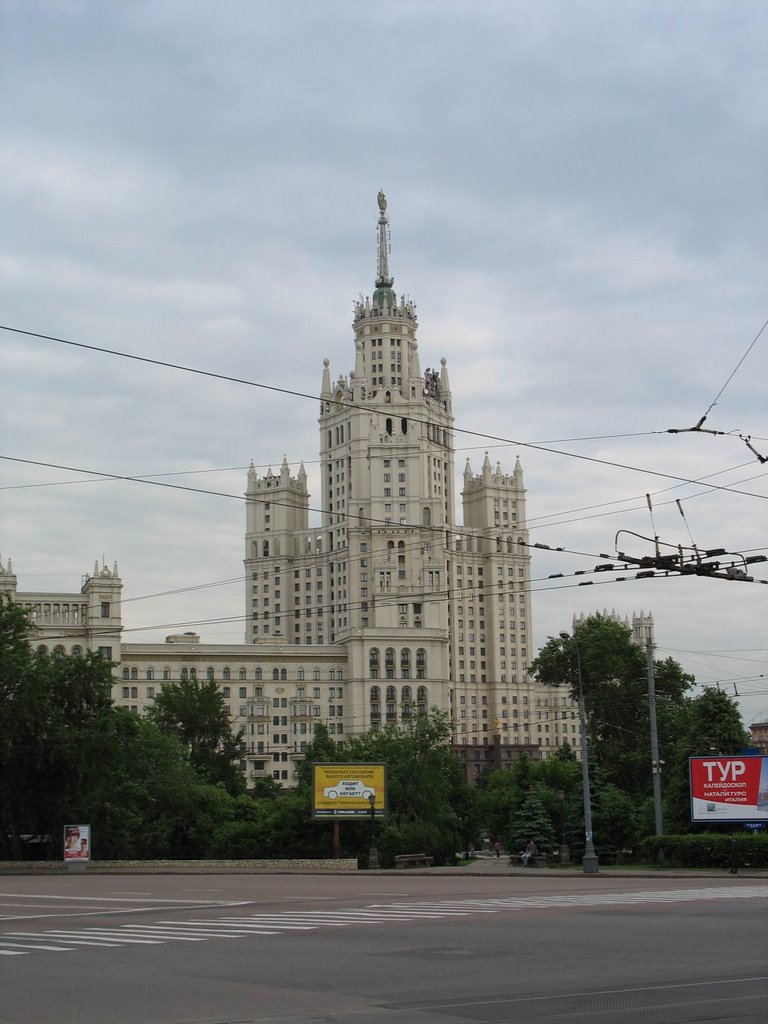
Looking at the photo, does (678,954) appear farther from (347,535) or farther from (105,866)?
(347,535)

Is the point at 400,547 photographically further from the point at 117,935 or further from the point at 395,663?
the point at 117,935

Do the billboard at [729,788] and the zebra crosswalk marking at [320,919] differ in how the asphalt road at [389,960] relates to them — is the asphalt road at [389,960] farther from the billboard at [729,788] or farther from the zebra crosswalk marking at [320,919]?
the billboard at [729,788]

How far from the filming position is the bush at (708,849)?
143 ft

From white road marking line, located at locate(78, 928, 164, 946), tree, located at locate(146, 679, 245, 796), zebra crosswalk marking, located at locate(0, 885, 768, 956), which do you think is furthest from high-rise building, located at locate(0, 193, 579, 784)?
white road marking line, located at locate(78, 928, 164, 946)

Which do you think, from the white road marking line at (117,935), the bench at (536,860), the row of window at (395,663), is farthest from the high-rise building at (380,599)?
the white road marking line at (117,935)

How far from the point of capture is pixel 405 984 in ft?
Result: 47.9

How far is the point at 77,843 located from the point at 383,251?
15178 cm

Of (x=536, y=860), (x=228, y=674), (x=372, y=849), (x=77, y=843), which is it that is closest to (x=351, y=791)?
(x=372, y=849)

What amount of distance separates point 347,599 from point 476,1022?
163m

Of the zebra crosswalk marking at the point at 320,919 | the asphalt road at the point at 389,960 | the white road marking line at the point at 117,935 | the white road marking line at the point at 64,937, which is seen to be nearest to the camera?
the asphalt road at the point at 389,960

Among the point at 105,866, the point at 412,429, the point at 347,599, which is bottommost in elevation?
the point at 105,866

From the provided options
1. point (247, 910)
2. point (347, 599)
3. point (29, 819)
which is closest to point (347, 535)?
point (347, 599)

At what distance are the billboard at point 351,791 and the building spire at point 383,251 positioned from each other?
141 meters

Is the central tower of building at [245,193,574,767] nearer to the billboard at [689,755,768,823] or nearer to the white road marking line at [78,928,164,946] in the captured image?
the billboard at [689,755,768,823]
